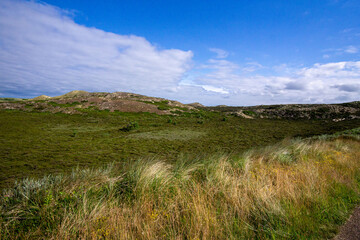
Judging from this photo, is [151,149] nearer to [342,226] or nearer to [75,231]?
[75,231]

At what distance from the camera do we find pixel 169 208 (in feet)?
11.1

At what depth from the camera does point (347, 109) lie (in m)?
40.5

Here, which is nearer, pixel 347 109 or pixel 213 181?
pixel 213 181

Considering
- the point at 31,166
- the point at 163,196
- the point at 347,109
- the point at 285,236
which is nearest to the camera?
the point at 285,236

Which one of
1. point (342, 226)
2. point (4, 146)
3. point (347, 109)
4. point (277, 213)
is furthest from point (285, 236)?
point (347, 109)

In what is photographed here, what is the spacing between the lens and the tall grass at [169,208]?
276cm

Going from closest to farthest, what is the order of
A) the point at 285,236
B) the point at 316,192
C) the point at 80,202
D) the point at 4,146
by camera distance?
1. the point at 285,236
2. the point at 80,202
3. the point at 316,192
4. the point at 4,146

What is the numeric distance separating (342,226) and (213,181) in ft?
8.06

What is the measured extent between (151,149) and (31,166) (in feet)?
17.5

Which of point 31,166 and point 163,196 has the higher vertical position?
point 163,196

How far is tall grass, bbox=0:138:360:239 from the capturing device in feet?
9.04

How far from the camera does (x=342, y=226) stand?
3240 millimetres

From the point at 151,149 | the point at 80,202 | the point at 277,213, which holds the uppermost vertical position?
the point at 80,202

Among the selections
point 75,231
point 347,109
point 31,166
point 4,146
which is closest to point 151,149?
point 31,166
